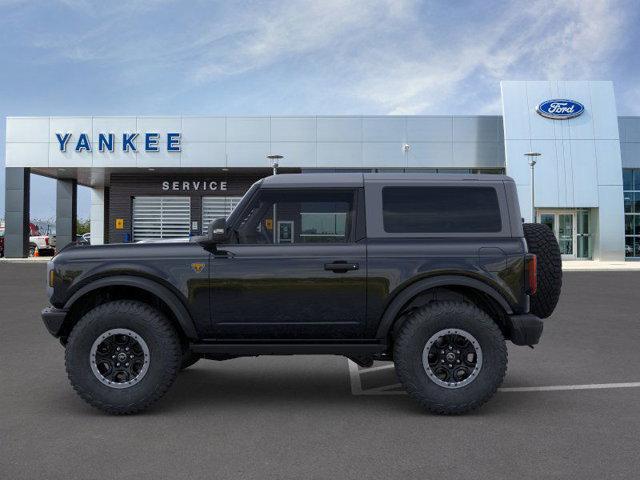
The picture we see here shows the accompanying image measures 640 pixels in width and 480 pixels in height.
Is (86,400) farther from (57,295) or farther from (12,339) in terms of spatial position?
(12,339)

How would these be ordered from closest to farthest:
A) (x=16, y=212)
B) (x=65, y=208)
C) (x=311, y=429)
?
(x=311, y=429), (x=16, y=212), (x=65, y=208)

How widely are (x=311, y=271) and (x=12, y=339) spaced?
5851mm

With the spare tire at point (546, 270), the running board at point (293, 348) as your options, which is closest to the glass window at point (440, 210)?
the spare tire at point (546, 270)

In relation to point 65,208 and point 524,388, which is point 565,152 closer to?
point 524,388

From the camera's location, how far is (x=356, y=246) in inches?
202

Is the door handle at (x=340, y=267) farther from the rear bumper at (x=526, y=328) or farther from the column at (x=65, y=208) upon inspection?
the column at (x=65, y=208)

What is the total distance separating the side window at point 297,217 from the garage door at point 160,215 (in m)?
31.4

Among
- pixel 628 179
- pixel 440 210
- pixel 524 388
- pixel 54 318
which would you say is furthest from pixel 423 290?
pixel 628 179

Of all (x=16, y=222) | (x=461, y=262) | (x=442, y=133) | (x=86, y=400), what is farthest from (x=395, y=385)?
(x=16, y=222)

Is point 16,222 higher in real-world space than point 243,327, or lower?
higher

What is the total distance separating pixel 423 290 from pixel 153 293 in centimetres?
217

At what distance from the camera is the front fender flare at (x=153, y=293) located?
16.6 ft

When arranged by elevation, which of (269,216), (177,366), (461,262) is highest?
(269,216)

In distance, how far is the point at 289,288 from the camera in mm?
5078
